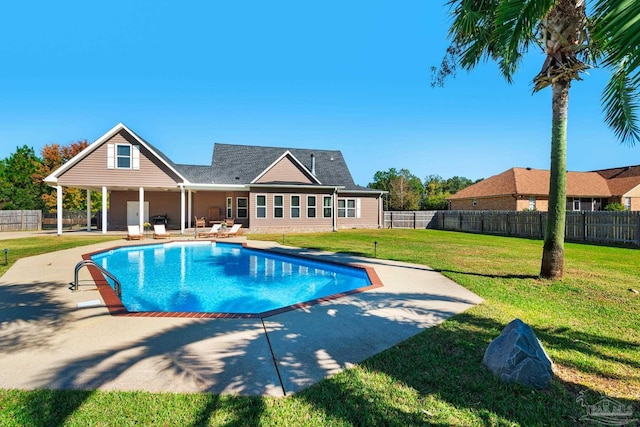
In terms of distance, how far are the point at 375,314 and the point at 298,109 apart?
24202mm

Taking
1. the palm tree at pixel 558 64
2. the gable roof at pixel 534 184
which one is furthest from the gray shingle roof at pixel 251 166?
the palm tree at pixel 558 64

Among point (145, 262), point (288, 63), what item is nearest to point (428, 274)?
point (145, 262)

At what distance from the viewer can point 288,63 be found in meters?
20.8

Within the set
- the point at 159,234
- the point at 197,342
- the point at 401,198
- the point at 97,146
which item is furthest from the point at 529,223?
the point at 97,146

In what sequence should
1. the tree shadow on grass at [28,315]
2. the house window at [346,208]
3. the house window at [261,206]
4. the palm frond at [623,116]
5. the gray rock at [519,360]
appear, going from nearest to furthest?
the gray rock at [519,360]
the tree shadow on grass at [28,315]
the palm frond at [623,116]
the house window at [261,206]
the house window at [346,208]

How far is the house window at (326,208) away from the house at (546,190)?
16.7 m

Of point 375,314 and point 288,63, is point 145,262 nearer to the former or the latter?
point 375,314

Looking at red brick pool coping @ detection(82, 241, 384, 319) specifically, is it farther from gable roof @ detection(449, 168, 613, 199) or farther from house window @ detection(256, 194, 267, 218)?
gable roof @ detection(449, 168, 613, 199)

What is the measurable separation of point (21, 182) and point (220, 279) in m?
44.3

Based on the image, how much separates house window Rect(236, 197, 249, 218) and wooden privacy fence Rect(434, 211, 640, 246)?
733 inches

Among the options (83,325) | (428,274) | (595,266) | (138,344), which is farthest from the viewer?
(595,266)

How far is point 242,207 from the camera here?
79.0ft

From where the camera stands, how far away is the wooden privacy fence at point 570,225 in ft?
52.4

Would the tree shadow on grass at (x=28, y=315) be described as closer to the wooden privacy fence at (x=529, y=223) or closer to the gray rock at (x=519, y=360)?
the gray rock at (x=519, y=360)
